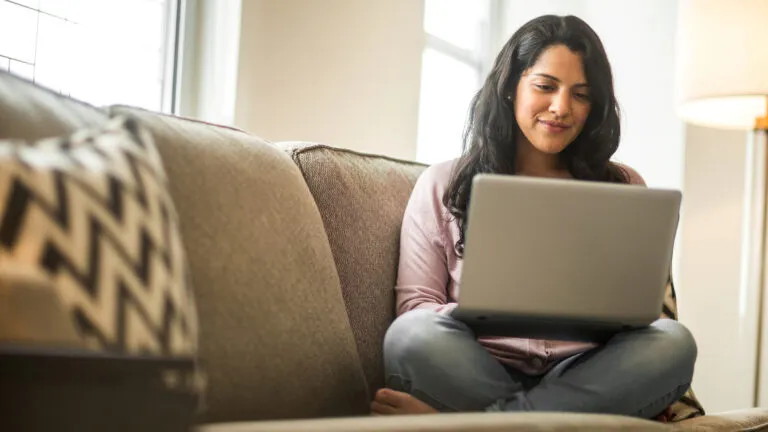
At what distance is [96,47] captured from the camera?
6.75 ft

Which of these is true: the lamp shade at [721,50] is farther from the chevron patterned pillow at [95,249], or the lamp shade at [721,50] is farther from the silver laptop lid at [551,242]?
the chevron patterned pillow at [95,249]

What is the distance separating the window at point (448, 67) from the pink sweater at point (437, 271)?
1.48m

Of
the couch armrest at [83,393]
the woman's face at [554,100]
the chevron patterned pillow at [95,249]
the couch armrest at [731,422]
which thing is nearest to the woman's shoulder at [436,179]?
the woman's face at [554,100]

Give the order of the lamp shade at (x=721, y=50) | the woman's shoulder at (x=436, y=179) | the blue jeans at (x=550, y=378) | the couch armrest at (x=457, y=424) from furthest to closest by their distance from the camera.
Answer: the lamp shade at (x=721, y=50) → the woman's shoulder at (x=436, y=179) → the blue jeans at (x=550, y=378) → the couch armrest at (x=457, y=424)

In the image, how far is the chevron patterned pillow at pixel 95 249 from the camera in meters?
0.63

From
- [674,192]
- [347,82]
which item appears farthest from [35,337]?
[347,82]

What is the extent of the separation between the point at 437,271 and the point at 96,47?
97cm

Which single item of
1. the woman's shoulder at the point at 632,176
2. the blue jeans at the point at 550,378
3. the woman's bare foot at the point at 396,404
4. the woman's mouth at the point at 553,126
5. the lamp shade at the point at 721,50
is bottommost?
the woman's bare foot at the point at 396,404

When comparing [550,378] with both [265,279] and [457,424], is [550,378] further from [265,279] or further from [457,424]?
[457,424]

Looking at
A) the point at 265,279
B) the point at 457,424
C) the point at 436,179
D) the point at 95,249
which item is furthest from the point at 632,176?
the point at 95,249

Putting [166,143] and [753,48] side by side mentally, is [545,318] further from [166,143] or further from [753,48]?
[753,48]

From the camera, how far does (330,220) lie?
5.01 ft

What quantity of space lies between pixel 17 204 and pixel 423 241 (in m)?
1.02

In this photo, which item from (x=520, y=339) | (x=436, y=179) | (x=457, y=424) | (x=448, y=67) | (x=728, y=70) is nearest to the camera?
(x=457, y=424)
